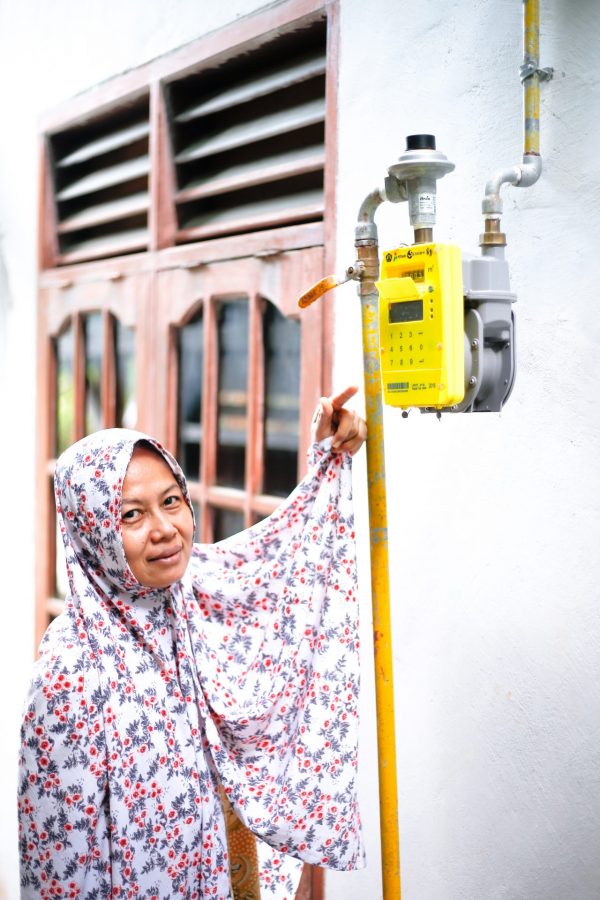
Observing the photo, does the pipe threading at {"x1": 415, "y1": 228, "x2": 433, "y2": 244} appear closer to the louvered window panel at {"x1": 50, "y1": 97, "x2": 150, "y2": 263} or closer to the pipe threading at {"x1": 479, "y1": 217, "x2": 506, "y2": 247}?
the pipe threading at {"x1": 479, "y1": 217, "x2": 506, "y2": 247}

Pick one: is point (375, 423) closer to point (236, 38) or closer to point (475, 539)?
point (475, 539)

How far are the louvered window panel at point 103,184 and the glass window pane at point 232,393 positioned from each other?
46 centimetres

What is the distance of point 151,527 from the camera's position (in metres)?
1.49

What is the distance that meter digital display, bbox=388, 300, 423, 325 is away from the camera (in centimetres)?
118

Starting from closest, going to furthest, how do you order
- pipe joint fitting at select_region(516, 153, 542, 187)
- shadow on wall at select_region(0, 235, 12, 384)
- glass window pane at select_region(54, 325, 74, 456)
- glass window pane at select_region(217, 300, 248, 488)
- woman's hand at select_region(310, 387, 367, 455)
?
pipe joint fitting at select_region(516, 153, 542, 187)
woman's hand at select_region(310, 387, 367, 455)
glass window pane at select_region(217, 300, 248, 488)
glass window pane at select_region(54, 325, 74, 456)
shadow on wall at select_region(0, 235, 12, 384)

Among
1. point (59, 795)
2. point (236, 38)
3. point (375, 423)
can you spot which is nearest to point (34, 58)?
point (236, 38)

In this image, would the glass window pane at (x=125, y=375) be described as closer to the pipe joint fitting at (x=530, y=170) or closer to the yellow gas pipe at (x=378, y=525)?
the yellow gas pipe at (x=378, y=525)

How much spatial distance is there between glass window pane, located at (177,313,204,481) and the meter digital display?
134 centimetres

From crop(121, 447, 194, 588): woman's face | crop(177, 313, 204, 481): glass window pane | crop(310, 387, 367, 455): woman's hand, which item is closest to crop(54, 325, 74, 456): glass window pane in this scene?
crop(177, 313, 204, 481): glass window pane

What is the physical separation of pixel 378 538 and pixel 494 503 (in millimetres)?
317

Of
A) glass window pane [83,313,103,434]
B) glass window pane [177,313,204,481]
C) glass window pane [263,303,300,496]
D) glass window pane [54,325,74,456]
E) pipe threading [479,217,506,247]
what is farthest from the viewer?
glass window pane [54,325,74,456]

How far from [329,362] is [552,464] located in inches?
25.0

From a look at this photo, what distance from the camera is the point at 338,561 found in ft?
5.08

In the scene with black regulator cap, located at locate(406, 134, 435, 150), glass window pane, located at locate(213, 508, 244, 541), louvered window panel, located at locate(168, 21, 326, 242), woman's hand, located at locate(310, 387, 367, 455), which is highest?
louvered window panel, located at locate(168, 21, 326, 242)
